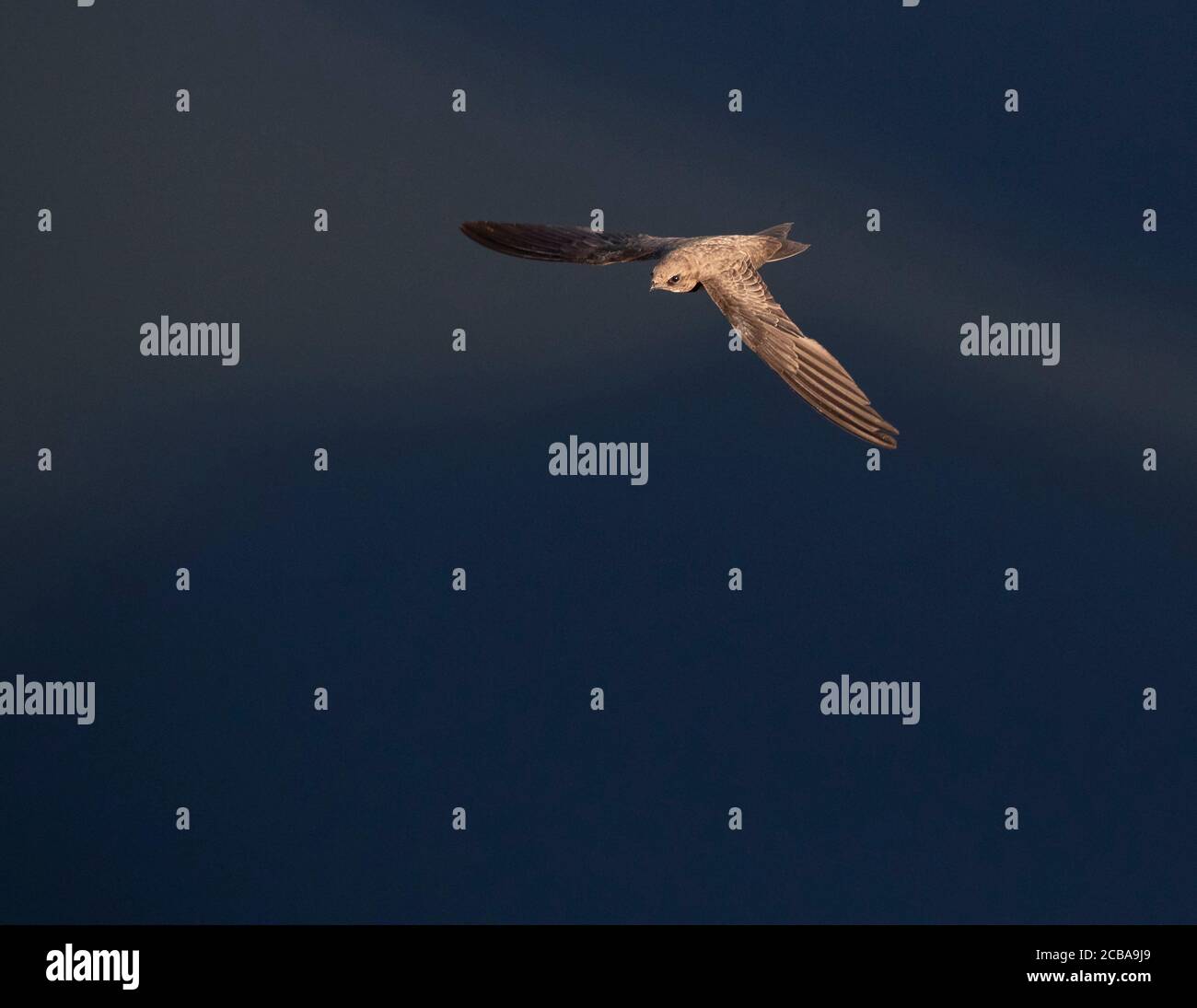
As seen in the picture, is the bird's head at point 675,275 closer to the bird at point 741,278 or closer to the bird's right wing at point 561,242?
the bird at point 741,278

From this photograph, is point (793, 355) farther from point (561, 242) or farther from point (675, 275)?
point (561, 242)

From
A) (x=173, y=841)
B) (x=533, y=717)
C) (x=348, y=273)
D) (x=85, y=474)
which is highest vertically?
(x=348, y=273)

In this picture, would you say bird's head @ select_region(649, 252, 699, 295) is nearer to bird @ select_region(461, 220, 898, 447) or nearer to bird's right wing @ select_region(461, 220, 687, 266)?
bird @ select_region(461, 220, 898, 447)

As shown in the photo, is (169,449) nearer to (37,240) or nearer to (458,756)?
(37,240)

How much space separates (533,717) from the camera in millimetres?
4230

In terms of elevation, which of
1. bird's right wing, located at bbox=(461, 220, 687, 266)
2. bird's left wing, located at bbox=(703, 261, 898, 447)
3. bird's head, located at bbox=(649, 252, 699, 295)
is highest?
bird's right wing, located at bbox=(461, 220, 687, 266)

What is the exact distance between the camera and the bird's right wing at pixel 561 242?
3561 millimetres

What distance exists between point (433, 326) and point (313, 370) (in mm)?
357

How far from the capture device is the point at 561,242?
3.64 meters

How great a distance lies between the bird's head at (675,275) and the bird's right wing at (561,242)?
0.44 feet

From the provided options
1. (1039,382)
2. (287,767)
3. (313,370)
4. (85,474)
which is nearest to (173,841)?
(287,767)

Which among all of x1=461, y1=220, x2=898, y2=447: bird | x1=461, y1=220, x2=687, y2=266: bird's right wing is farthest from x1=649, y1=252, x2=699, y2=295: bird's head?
x1=461, y1=220, x2=687, y2=266: bird's right wing

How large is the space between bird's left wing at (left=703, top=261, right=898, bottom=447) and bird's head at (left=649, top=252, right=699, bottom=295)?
0.04 m

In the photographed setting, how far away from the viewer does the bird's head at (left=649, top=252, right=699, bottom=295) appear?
3.38 meters
